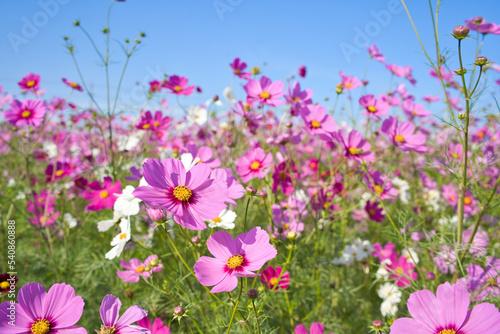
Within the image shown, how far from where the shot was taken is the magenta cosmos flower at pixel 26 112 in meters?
1.47

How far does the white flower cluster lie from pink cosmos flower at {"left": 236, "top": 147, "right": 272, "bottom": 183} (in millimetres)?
518

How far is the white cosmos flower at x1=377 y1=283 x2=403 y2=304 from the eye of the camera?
3.96 feet

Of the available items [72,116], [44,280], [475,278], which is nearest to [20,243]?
[44,280]

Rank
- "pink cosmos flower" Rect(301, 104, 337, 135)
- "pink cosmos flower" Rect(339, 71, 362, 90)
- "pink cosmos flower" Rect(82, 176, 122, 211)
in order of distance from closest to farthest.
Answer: "pink cosmos flower" Rect(301, 104, 337, 135), "pink cosmos flower" Rect(82, 176, 122, 211), "pink cosmos flower" Rect(339, 71, 362, 90)

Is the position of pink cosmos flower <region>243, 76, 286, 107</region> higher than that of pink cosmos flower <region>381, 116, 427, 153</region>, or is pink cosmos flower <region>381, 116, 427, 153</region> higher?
pink cosmos flower <region>243, 76, 286, 107</region>

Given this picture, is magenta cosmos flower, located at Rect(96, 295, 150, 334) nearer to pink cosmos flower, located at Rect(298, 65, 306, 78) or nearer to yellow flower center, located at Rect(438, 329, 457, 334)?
yellow flower center, located at Rect(438, 329, 457, 334)

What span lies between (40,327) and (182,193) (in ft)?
1.11

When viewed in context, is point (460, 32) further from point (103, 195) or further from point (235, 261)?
point (103, 195)

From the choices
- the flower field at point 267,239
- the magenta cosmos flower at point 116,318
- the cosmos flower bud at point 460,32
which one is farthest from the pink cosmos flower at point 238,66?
the magenta cosmos flower at point 116,318

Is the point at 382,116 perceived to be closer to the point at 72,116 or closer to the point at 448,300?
the point at 448,300

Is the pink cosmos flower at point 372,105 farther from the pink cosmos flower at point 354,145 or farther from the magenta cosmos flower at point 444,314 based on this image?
the magenta cosmos flower at point 444,314

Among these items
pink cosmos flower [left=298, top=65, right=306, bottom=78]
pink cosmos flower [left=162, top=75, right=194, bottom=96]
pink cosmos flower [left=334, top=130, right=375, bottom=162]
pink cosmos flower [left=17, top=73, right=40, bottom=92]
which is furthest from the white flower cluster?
pink cosmos flower [left=17, top=73, right=40, bottom=92]

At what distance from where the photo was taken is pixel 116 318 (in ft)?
2.02

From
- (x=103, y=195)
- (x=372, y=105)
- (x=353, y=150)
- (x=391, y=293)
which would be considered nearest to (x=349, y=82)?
(x=372, y=105)
